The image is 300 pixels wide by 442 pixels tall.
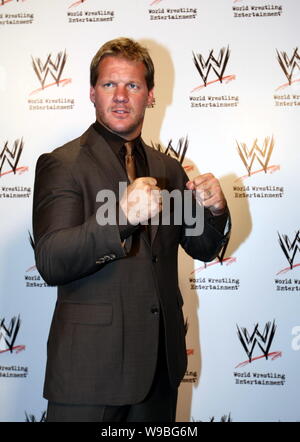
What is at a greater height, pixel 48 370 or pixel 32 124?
pixel 32 124

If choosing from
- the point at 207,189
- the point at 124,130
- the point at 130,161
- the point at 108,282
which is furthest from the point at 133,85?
the point at 108,282

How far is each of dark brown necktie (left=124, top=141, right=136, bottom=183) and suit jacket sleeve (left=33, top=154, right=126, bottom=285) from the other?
0.77ft

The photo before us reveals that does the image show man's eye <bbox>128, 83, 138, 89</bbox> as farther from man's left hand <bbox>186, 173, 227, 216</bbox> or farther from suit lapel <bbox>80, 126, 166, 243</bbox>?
man's left hand <bbox>186, 173, 227, 216</bbox>

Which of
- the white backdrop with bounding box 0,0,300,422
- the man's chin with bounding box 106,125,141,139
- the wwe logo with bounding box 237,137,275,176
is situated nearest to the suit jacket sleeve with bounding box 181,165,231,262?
the man's chin with bounding box 106,125,141,139

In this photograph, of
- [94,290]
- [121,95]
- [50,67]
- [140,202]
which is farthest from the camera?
[50,67]

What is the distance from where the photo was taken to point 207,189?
176 centimetres

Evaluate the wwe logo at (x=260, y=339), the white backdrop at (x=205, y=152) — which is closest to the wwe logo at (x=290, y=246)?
the white backdrop at (x=205, y=152)

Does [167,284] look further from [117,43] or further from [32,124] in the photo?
[32,124]

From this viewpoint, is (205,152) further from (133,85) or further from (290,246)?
(133,85)

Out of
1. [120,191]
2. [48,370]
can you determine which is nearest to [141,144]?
[120,191]

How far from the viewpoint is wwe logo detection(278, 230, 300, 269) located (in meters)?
3.00

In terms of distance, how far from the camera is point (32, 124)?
10.2 feet

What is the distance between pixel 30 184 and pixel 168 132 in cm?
91

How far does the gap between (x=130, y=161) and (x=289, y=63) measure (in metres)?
1.64
